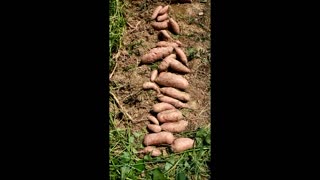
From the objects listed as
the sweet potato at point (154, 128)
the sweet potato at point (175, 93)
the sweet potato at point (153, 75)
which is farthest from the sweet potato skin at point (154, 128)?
the sweet potato at point (153, 75)

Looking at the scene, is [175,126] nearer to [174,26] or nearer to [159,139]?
[159,139]

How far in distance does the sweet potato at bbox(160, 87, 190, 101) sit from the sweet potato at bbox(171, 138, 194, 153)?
0.32 m

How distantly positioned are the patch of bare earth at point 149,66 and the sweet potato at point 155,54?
4 centimetres

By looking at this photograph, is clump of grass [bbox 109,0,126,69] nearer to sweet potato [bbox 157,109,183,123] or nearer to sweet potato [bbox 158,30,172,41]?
sweet potato [bbox 158,30,172,41]

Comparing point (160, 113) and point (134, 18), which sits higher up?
point (134, 18)

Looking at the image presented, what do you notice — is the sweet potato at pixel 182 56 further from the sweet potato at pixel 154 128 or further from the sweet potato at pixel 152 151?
the sweet potato at pixel 152 151

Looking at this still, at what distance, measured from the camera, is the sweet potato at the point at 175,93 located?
9.35ft

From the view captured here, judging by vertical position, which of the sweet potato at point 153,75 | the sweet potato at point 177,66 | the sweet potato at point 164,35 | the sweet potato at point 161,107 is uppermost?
the sweet potato at point 164,35

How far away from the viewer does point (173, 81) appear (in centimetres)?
291

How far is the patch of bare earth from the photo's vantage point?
2.83 meters
